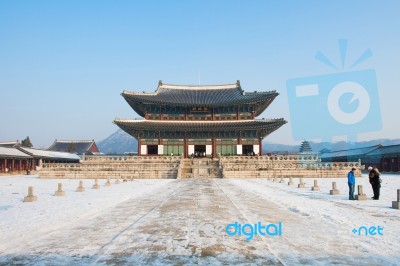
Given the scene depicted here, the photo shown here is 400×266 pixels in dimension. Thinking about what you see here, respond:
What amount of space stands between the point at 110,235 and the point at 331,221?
22.4ft

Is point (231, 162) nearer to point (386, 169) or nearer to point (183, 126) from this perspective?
point (183, 126)

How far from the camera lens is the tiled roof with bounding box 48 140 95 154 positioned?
87.5 metres

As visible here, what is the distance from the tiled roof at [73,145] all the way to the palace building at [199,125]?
42.6 m

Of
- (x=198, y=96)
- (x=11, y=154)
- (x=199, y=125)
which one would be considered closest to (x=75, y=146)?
(x=11, y=154)

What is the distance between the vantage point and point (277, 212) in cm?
1205

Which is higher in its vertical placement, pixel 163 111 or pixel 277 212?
pixel 163 111

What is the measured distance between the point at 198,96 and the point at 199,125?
10264 millimetres

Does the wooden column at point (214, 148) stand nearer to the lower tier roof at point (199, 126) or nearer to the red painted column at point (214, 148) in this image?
the red painted column at point (214, 148)

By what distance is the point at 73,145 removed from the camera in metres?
89.6

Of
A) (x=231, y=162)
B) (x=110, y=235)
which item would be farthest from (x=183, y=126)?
(x=110, y=235)

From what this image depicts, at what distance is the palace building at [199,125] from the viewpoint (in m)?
47.5

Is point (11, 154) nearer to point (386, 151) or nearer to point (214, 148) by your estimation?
point (214, 148)

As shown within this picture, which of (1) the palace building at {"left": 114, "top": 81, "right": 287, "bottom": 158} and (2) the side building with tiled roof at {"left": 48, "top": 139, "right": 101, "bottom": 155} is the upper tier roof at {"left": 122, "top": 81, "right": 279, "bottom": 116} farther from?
(2) the side building with tiled roof at {"left": 48, "top": 139, "right": 101, "bottom": 155}

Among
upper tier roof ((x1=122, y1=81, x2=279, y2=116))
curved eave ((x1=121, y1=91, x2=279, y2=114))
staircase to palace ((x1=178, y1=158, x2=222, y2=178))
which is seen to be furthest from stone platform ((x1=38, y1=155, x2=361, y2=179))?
upper tier roof ((x1=122, y1=81, x2=279, y2=116))
